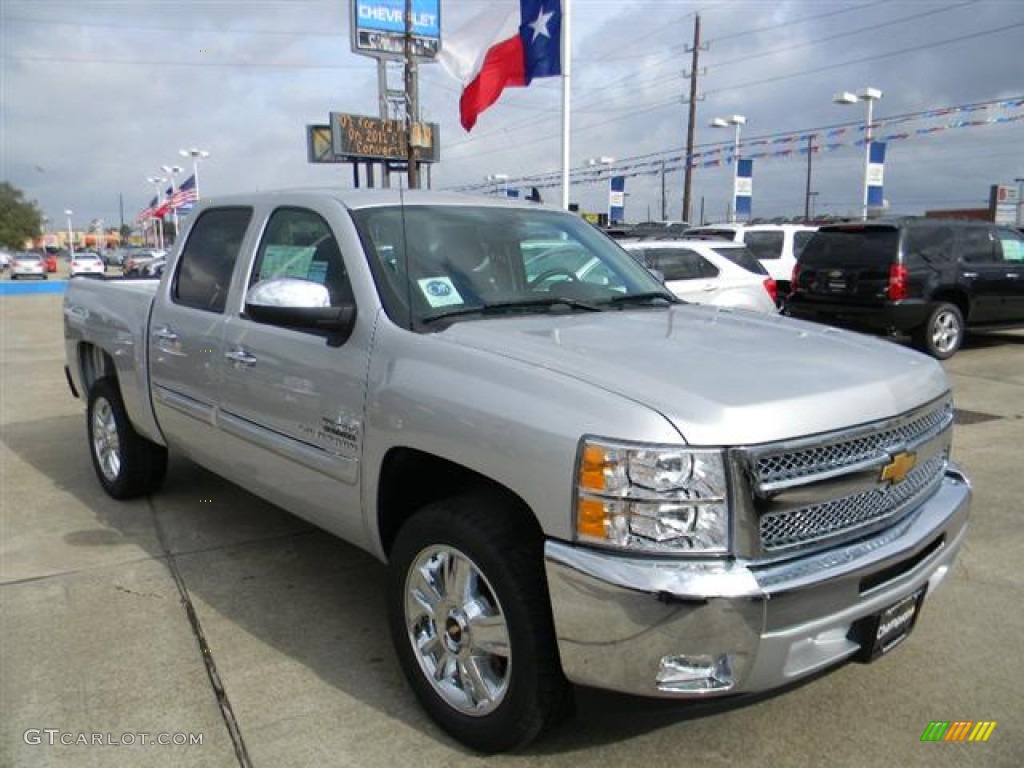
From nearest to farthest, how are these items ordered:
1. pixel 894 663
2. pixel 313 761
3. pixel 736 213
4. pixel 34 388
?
pixel 313 761 → pixel 894 663 → pixel 34 388 → pixel 736 213

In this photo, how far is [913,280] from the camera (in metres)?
10.5

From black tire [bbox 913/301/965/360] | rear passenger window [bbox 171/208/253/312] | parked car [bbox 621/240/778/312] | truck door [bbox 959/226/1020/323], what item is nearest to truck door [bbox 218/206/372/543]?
rear passenger window [bbox 171/208/253/312]

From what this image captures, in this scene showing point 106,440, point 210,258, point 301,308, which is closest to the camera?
point 301,308

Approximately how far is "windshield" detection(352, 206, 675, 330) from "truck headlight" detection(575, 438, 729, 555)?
1.05m

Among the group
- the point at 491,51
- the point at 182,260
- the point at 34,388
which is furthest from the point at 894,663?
the point at 491,51

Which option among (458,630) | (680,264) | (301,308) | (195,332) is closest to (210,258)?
(195,332)

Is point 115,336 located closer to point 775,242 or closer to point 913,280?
point 913,280

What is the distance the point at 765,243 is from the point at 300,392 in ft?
40.5

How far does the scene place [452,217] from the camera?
3.67m

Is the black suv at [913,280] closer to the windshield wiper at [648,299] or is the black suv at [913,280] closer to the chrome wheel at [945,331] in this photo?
the chrome wheel at [945,331]

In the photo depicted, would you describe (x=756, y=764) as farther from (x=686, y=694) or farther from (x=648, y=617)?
(x=648, y=617)

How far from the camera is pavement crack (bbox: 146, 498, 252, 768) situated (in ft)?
9.12

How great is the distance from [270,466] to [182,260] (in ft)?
5.44

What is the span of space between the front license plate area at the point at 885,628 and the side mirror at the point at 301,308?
197cm
